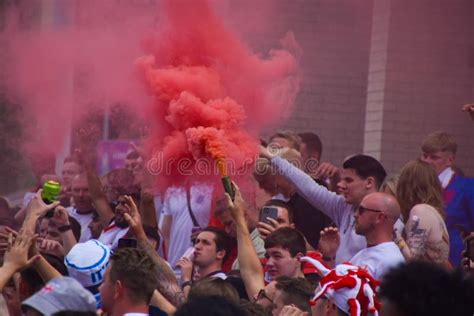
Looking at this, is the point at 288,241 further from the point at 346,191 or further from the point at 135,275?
the point at 135,275

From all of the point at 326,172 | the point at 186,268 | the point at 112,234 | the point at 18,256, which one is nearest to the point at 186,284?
the point at 186,268

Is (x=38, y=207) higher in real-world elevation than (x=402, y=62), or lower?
lower

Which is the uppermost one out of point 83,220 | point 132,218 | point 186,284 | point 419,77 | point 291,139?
point 419,77

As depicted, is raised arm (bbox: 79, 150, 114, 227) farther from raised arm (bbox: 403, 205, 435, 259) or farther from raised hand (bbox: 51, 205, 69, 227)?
raised arm (bbox: 403, 205, 435, 259)

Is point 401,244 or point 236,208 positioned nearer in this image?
point 236,208

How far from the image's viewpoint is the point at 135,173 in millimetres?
10625

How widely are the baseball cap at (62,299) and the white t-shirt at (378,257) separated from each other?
9.13 ft

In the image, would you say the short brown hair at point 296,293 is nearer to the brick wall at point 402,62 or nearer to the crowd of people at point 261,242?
the crowd of people at point 261,242

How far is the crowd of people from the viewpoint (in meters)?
5.29

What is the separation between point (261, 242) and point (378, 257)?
190cm

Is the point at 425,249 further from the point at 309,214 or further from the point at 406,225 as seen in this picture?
the point at 309,214

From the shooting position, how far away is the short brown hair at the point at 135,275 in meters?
6.50

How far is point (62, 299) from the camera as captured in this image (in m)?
5.17

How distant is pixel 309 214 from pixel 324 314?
348 cm
